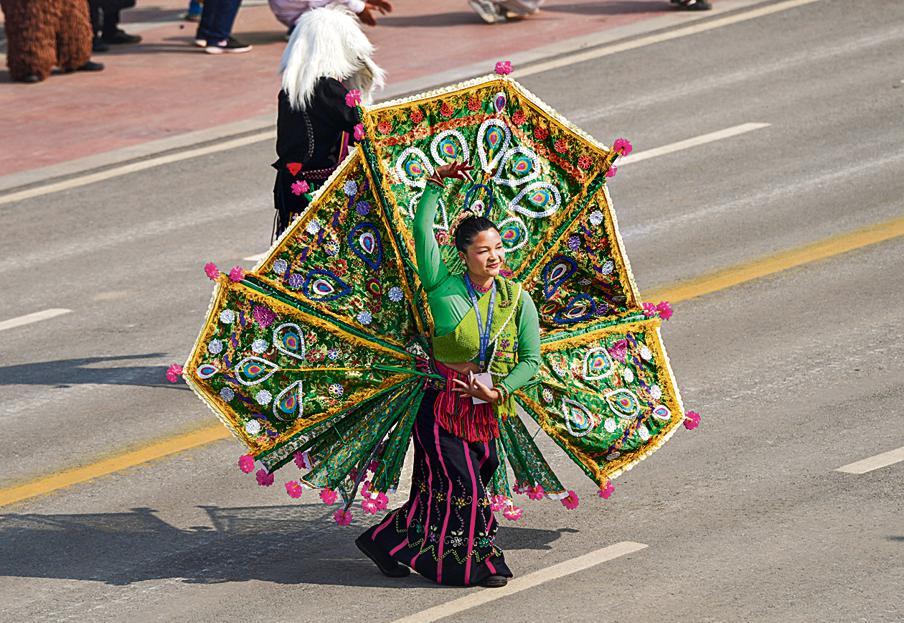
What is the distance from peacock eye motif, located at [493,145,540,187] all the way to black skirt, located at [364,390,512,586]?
1.10 metres

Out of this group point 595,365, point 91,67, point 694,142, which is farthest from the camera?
point 91,67

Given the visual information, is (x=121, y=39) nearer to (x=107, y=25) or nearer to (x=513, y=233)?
(x=107, y=25)

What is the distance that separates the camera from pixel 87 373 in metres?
11.4

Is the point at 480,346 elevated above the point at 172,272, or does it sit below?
above

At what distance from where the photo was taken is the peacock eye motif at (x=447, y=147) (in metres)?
8.38

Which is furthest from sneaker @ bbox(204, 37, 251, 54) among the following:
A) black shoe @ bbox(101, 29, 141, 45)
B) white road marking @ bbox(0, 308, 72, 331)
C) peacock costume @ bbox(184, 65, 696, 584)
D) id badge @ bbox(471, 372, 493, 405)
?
id badge @ bbox(471, 372, 493, 405)

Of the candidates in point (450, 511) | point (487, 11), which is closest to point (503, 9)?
point (487, 11)

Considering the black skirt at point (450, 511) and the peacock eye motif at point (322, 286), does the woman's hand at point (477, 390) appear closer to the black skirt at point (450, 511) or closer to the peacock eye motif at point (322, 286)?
the black skirt at point (450, 511)

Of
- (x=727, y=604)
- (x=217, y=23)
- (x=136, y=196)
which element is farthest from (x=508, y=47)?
(x=727, y=604)

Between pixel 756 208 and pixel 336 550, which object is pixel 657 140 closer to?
pixel 756 208

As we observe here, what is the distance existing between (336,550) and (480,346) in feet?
4.64

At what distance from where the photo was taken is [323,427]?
8.28 metres

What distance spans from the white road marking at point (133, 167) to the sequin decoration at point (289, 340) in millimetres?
7818

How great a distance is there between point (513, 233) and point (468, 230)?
0.60 m
